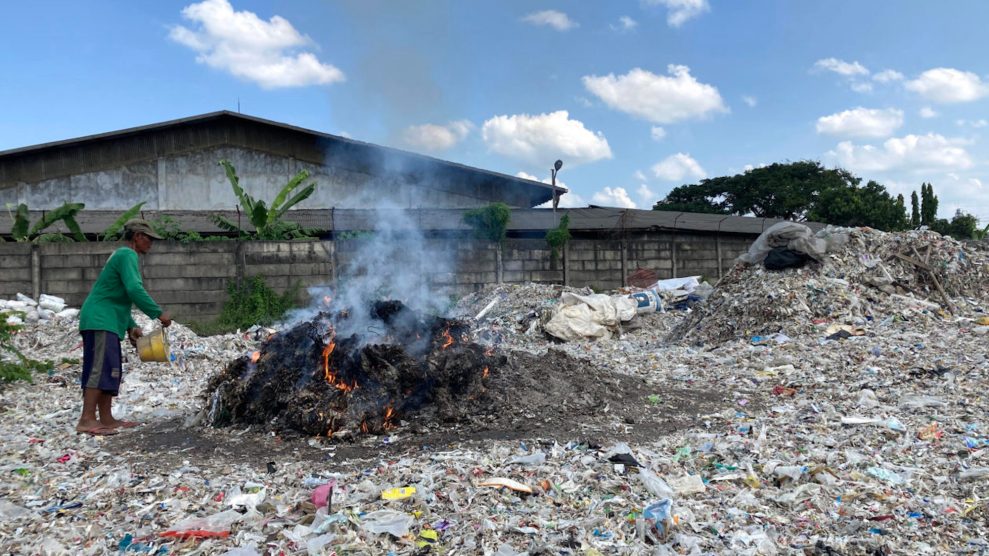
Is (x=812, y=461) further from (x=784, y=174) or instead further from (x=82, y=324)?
(x=784, y=174)

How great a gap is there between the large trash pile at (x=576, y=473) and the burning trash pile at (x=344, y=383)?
7.0 inches

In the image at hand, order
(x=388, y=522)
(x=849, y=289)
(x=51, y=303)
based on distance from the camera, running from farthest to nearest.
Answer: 1. (x=51, y=303)
2. (x=849, y=289)
3. (x=388, y=522)

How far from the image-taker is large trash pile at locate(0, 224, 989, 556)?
3.13 meters

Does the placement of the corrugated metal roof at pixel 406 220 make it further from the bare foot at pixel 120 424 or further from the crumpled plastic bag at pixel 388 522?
the crumpled plastic bag at pixel 388 522

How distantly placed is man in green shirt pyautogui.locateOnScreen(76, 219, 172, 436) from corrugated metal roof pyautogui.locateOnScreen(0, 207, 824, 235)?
27.3ft

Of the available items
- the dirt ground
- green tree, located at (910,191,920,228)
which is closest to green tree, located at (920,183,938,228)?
green tree, located at (910,191,920,228)

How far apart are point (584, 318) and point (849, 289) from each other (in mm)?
3883

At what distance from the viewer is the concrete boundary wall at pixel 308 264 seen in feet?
38.4

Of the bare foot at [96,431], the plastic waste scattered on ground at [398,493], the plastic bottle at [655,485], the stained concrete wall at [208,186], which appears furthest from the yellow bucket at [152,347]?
the stained concrete wall at [208,186]

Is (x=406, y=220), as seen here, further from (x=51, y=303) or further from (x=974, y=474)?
(x=974, y=474)

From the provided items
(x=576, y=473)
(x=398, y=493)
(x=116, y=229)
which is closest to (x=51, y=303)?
(x=116, y=229)

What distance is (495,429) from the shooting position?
4.86m

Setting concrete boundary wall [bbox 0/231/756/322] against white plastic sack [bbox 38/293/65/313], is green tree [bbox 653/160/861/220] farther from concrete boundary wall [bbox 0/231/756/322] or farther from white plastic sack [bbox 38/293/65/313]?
white plastic sack [bbox 38/293/65/313]

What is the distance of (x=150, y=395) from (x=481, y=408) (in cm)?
394
